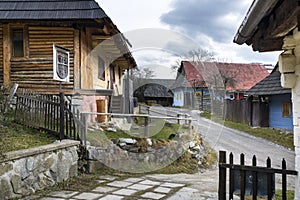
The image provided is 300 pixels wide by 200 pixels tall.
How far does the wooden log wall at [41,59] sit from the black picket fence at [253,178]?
21.1 ft

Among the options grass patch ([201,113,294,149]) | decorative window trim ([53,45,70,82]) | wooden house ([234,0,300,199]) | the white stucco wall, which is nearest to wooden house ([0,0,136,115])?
decorative window trim ([53,45,70,82])

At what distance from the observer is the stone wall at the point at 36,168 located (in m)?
4.04

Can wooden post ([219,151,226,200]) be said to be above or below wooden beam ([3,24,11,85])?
below

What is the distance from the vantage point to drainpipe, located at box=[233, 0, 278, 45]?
7.53 ft

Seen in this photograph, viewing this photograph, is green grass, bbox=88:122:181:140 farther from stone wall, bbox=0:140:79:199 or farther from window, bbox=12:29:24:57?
window, bbox=12:29:24:57

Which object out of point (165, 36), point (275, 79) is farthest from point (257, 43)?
point (275, 79)

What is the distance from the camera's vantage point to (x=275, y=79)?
1502 cm

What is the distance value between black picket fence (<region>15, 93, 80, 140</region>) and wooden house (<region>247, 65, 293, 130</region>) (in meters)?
10.7

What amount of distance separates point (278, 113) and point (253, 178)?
1363cm

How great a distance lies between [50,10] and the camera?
28.0 ft

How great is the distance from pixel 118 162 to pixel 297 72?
4.72 m

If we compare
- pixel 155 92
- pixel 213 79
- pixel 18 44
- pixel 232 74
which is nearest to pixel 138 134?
pixel 18 44

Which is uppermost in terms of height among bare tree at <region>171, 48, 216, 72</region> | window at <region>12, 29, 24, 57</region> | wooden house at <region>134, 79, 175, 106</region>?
bare tree at <region>171, 48, 216, 72</region>

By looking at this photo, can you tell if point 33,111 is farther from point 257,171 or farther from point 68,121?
point 257,171
